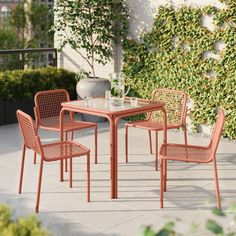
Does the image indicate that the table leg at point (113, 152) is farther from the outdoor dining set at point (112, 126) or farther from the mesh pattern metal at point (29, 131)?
the mesh pattern metal at point (29, 131)

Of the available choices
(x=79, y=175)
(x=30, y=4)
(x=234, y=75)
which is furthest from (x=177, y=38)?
(x=30, y=4)

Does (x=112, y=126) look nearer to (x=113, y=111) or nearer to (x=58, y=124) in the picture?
(x=113, y=111)

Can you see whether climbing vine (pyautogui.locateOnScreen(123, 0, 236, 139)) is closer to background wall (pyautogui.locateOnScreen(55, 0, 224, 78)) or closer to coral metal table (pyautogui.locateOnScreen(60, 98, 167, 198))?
background wall (pyautogui.locateOnScreen(55, 0, 224, 78))

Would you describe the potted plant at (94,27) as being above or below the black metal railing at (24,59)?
above

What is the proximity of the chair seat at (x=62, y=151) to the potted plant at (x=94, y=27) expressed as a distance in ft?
11.9

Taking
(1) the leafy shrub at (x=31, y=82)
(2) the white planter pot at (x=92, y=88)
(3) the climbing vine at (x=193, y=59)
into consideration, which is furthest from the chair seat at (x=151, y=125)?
(1) the leafy shrub at (x=31, y=82)

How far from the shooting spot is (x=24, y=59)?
9.27 m

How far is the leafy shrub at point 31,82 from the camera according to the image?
8305 mm

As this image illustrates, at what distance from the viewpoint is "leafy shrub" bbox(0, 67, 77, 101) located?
830 cm

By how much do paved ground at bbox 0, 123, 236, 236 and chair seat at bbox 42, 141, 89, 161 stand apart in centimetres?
42

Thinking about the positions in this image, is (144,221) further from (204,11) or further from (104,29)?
(104,29)

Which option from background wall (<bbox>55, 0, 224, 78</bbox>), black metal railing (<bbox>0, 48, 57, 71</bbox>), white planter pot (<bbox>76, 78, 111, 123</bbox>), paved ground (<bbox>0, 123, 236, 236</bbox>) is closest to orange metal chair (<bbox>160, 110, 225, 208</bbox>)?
paved ground (<bbox>0, 123, 236, 236</bbox>)

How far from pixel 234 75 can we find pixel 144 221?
11.4 ft

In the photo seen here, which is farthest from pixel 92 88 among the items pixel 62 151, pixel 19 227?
pixel 19 227
